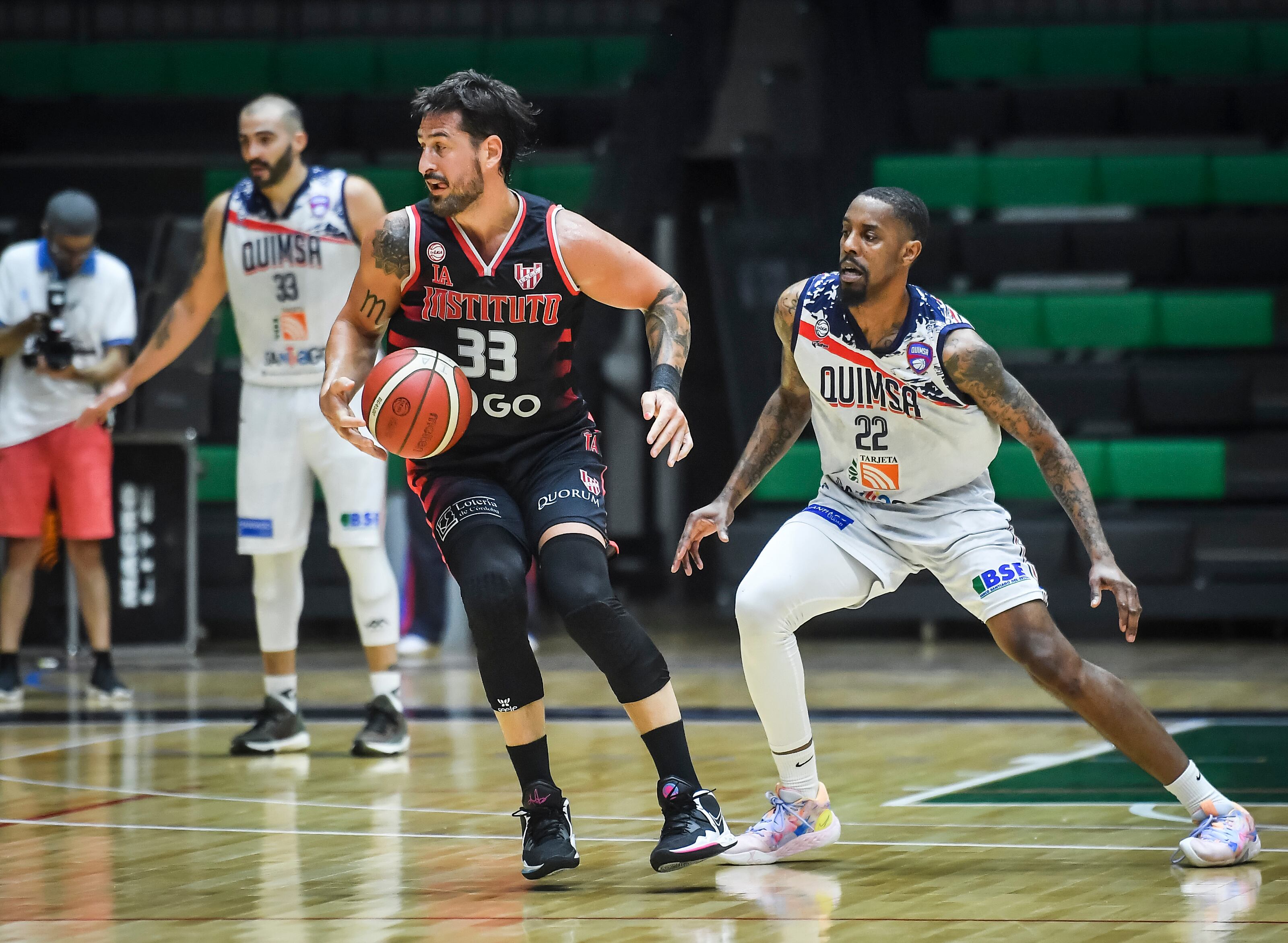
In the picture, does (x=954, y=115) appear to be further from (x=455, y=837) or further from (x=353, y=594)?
(x=455, y=837)

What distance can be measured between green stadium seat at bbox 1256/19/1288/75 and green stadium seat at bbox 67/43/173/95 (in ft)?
24.9

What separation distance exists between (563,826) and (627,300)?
1.29 meters

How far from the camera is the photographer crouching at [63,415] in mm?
7680

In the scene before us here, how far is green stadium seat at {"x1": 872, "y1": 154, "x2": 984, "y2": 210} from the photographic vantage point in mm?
11367

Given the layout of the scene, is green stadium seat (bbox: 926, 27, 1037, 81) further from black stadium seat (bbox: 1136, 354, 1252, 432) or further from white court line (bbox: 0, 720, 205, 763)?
white court line (bbox: 0, 720, 205, 763)

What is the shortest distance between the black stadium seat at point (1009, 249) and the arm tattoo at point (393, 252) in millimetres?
7309

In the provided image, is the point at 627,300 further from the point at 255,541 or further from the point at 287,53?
the point at 287,53

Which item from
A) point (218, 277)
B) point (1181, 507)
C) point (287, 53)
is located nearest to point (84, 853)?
point (218, 277)

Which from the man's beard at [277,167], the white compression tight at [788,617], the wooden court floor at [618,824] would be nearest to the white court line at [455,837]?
the wooden court floor at [618,824]

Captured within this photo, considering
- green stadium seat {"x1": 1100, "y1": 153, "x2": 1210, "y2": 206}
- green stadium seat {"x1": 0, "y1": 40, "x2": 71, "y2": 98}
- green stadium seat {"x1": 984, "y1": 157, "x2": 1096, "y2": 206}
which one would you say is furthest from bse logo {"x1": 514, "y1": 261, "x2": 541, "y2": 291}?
green stadium seat {"x1": 0, "y1": 40, "x2": 71, "y2": 98}

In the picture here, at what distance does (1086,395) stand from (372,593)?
5.31m

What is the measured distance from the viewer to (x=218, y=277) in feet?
20.5

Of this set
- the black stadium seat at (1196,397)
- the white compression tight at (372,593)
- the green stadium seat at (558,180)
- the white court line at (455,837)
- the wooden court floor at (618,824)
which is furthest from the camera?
the green stadium seat at (558,180)

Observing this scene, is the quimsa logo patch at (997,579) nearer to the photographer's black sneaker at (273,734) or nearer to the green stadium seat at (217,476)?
the photographer's black sneaker at (273,734)
